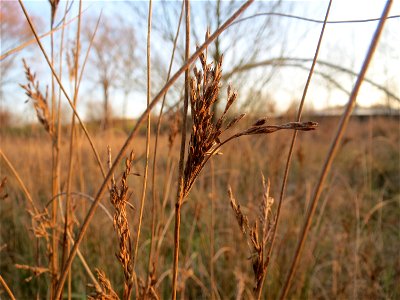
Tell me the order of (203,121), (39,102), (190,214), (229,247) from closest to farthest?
(203,121)
(39,102)
(229,247)
(190,214)

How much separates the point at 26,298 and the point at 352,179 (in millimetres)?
3343

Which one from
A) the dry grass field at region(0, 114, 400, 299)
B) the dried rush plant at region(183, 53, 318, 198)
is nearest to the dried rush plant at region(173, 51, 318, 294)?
the dried rush plant at region(183, 53, 318, 198)

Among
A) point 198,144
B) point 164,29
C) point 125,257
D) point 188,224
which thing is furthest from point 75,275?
point 164,29

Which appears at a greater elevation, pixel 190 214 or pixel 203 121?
pixel 203 121

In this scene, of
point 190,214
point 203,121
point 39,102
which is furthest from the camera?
point 190,214

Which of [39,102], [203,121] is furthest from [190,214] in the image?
[203,121]

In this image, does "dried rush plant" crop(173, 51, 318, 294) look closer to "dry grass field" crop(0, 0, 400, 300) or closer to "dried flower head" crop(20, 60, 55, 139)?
"dry grass field" crop(0, 0, 400, 300)

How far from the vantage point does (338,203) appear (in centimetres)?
246

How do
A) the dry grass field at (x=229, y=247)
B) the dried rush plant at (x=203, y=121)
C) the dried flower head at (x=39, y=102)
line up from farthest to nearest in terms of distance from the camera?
1. the dry grass field at (x=229, y=247)
2. the dried flower head at (x=39, y=102)
3. the dried rush plant at (x=203, y=121)

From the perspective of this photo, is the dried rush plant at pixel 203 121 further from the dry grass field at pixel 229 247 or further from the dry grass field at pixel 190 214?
the dry grass field at pixel 229 247

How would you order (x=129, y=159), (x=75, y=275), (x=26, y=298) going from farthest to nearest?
(x=75, y=275)
(x=26, y=298)
(x=129, y=159)

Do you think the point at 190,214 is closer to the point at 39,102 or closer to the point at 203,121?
the point at 39,102

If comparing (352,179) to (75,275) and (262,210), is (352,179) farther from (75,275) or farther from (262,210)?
(262,210)

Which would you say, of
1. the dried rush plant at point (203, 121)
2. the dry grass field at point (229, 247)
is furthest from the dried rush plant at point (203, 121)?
the dry grass field at point (229, 247)
